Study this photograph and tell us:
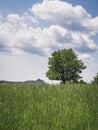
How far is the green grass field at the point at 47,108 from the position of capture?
28.3 feet

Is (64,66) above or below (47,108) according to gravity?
above

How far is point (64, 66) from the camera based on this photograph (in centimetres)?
8038

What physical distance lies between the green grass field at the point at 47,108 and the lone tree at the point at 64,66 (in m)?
65.8

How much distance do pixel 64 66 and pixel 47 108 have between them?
232 ft

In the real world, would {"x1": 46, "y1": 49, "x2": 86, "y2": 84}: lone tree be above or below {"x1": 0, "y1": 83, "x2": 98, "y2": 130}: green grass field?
above

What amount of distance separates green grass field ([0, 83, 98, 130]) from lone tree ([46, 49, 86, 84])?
216 feet

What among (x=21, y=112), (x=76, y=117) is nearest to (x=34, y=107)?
(x=21, y=112)

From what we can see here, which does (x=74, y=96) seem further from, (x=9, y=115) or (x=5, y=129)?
(x=5, y=129)

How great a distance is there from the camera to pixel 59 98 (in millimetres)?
11211

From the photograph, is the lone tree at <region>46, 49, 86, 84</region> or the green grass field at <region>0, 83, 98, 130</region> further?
the lone tree at <region>46, 49, 86, 84</region>

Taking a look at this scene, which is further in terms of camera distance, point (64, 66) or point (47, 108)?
point (64, 66)

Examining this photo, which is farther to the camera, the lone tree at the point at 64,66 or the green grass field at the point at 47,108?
the lone tree at the point at 64,66

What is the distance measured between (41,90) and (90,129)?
12.1 feet

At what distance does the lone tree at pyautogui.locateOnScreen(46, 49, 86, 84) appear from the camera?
7906 cm
